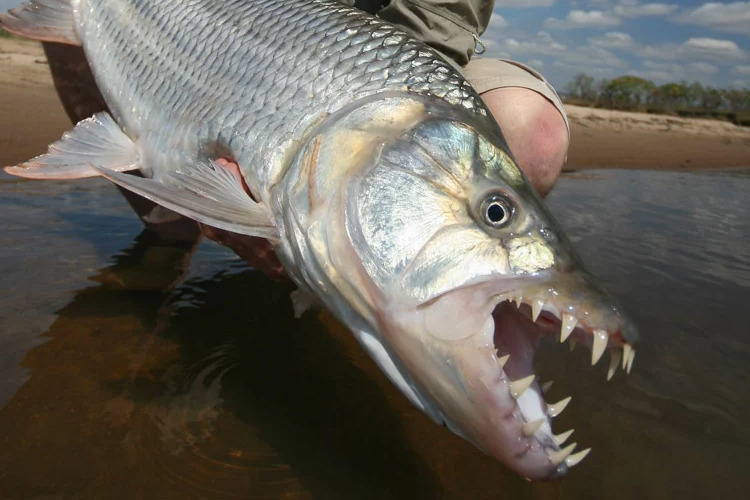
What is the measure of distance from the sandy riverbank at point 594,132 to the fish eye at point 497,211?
5.15 m

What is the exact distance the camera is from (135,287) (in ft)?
9.66

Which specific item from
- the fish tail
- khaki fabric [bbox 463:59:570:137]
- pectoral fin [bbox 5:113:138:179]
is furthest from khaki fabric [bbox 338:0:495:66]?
the fish tail

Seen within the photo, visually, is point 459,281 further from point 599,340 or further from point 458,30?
point 458,30

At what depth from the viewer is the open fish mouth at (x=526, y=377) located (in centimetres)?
136

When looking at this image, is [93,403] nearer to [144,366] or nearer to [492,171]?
[144,366]

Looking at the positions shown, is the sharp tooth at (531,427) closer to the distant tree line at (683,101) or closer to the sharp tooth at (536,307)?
the sharp tooth at (536,307)

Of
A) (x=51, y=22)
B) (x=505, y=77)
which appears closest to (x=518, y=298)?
(x=505, y=77)

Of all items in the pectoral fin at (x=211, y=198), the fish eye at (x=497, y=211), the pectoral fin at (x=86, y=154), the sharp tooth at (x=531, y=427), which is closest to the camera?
the sharp tooth at (x=531, y=427)

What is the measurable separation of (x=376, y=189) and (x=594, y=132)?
632 inches

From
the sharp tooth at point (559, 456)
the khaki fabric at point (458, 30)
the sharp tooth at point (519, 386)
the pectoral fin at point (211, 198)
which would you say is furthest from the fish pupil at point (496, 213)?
the khaki fabric at point (458, 30)

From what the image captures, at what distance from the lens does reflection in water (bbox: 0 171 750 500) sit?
1764 mm

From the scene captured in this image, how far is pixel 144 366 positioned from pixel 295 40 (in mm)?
1375

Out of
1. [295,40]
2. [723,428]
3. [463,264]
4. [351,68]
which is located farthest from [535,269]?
[723,428]

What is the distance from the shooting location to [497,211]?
1.56 meters
